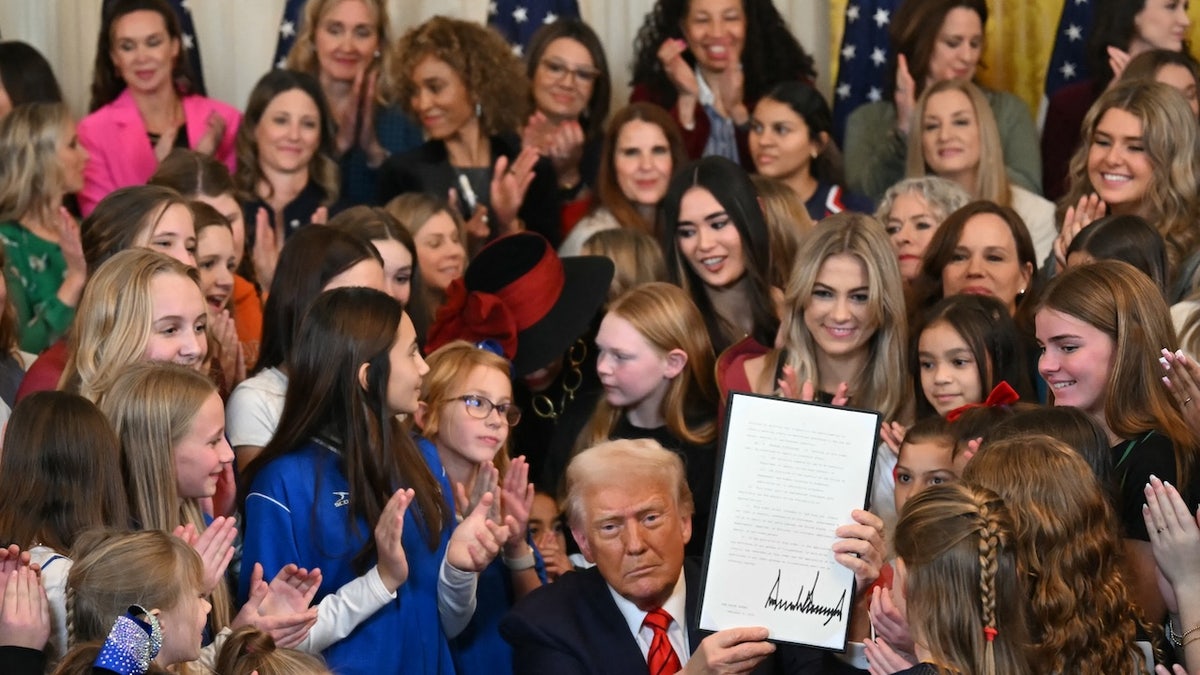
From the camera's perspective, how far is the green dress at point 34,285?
646 cm

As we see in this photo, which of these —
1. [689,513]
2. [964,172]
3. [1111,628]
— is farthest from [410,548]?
[964,172]

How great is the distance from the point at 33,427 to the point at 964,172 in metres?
4.41

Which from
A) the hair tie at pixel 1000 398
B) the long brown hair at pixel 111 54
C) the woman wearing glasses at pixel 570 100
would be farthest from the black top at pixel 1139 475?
the long brown hair at pixel 111 54

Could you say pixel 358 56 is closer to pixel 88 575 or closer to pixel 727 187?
pixel 727 187

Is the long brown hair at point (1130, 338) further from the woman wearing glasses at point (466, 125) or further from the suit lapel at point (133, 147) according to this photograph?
the suit lapel at point (133, 147)

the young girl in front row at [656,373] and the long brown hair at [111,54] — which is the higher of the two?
the long brown hair at [111,54]

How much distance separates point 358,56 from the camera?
822 cm

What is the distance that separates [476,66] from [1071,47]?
3.08 m

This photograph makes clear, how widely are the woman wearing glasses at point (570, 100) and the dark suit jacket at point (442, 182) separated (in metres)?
0.16

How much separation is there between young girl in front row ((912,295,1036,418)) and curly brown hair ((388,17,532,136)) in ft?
9.13

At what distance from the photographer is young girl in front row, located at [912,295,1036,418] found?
5.54 meters

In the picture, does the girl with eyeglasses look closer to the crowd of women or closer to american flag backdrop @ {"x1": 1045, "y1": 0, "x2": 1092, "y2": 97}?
the crowd of women

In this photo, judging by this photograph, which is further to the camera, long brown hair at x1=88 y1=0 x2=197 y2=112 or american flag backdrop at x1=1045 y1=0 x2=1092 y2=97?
american flag backdrop at x1=1045 y1=0 x2=1092 y2=97

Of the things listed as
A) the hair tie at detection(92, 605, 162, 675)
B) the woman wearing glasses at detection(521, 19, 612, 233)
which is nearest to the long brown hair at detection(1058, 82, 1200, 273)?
the woman wearing glasses at detection(521, 19, 612, 233)
